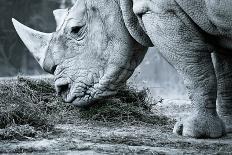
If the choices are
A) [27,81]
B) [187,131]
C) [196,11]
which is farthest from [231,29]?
[27,81]

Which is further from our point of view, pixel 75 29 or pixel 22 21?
pixel 22 21

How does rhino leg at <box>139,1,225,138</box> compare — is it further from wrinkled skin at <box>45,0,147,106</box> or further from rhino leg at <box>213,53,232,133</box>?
rhino leg at <box>213,53,232,133</box>

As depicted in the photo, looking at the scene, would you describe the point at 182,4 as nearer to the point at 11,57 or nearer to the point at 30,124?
the point at 30,124

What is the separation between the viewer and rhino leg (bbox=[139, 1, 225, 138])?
3.73 m

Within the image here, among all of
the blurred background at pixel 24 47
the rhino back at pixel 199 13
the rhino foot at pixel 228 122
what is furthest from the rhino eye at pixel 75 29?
the blurred background at pixel 24 47

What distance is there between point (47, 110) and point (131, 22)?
1.19 metres

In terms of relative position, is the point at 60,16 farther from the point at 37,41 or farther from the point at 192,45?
the point at 192,45

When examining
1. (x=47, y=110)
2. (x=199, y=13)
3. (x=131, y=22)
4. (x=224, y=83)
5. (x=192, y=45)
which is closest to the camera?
(x=199, y=13)

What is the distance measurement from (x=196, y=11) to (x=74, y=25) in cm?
102

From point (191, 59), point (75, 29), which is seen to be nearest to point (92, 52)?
point (75, 29)

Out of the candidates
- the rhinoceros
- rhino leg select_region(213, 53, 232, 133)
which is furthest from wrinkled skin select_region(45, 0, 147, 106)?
rhino leg select_region(213, 53, 232, 133)

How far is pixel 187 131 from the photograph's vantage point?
385 cm

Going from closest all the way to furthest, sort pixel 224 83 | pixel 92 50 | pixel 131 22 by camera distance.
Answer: pixel 131 22
pixel 92 50
pixel 224 83

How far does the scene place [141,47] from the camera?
14.0ft
